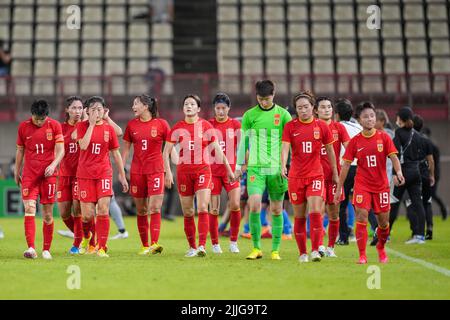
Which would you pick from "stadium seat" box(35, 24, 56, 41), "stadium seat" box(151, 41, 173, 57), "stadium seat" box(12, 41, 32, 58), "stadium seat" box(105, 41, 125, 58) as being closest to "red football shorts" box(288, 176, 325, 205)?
"stadium seat" box(151, 41, 173, 57)

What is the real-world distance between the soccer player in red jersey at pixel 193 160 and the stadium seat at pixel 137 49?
15.1 meters

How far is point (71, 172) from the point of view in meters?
11.4

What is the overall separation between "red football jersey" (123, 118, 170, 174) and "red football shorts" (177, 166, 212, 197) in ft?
1.05

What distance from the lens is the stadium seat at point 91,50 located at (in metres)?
25.8

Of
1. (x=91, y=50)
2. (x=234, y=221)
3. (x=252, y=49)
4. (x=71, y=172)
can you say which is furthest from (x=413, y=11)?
(x=71, y=172)

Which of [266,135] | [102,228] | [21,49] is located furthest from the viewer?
[21,49]

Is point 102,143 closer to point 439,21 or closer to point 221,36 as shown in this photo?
point 221,36

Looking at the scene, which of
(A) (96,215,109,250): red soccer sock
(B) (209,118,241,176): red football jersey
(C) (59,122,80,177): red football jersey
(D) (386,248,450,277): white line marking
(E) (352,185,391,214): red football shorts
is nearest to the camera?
(D) (386,248,450,277): white line marking

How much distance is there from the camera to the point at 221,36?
26297mm

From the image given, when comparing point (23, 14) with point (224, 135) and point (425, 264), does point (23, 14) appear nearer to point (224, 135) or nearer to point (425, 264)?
point (224, 135)

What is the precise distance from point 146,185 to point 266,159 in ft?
5.52

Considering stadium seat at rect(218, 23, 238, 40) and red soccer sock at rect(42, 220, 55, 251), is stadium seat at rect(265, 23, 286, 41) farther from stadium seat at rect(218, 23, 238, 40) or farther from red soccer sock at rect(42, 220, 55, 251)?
red soccer sock at rect(42, 220, 55, 251)

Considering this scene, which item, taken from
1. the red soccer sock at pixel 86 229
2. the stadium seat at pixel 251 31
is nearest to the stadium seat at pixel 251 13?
the stadium seat at pixel 251 31

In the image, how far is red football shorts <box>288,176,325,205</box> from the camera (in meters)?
9.91
